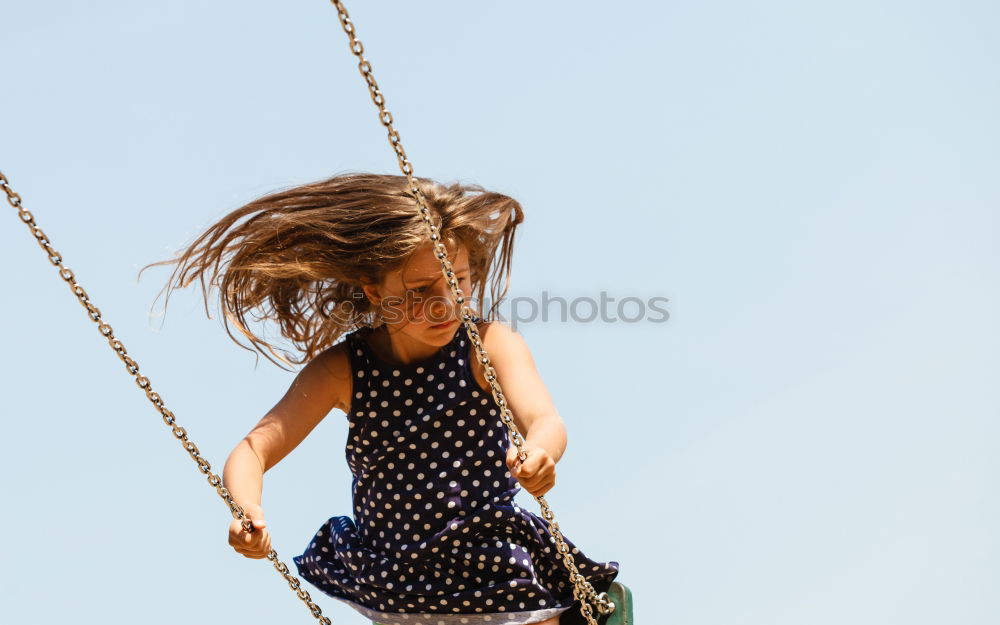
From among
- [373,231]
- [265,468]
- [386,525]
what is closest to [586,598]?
[386,525]

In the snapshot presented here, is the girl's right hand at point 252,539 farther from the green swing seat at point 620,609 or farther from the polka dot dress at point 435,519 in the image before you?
the green swing seat at point 620,609

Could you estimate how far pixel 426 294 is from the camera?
3.17 m

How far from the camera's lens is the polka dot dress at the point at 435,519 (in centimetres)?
307

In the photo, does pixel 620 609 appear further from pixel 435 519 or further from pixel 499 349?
pixel 499 349

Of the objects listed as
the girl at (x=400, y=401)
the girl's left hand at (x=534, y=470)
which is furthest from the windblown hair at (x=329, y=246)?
the girl's left hand at (x=534, y=470)

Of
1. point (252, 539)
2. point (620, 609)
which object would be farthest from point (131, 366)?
point (620, 609)

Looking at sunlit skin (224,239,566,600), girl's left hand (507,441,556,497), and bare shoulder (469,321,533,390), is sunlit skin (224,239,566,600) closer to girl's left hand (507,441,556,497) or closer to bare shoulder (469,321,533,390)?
bare shoulder (469,321,533,390)

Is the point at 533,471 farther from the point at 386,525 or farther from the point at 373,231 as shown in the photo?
the point at 373,231

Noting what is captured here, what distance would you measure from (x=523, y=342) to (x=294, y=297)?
647mm

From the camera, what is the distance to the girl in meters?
3.08

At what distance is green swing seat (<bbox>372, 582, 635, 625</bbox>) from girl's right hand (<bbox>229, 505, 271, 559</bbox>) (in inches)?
35.1

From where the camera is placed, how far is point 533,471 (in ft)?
8.81

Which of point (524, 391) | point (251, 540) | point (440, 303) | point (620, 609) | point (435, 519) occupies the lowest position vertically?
point (620, 609)

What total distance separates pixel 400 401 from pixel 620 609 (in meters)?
0.78
